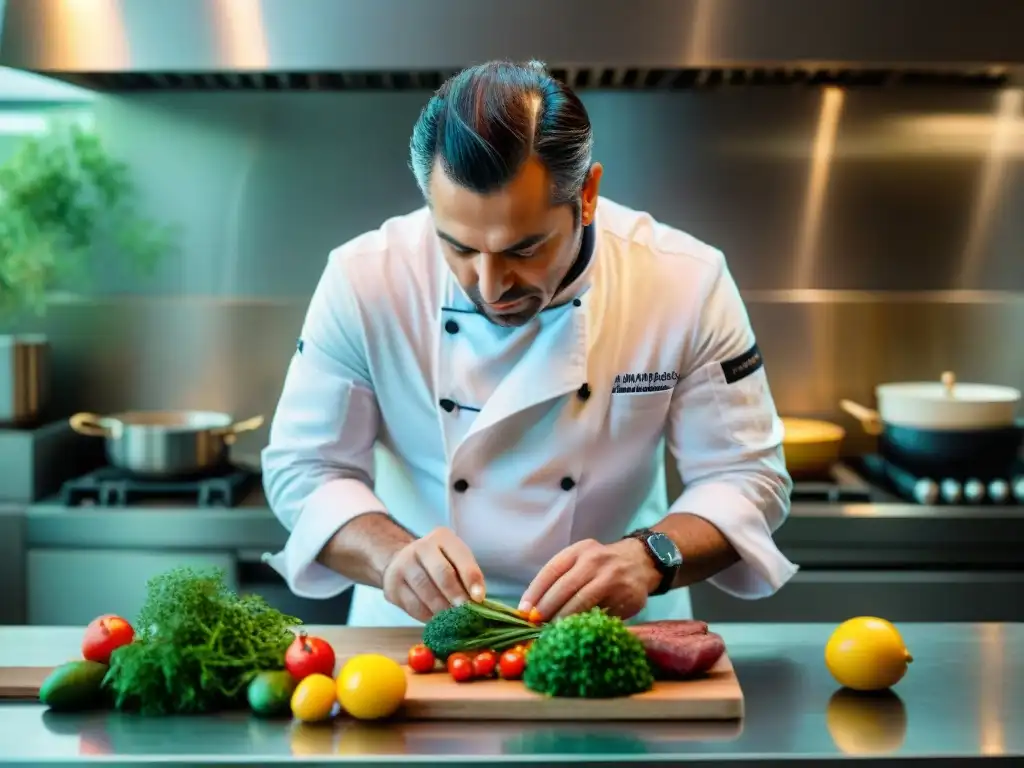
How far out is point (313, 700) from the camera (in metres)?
1.40

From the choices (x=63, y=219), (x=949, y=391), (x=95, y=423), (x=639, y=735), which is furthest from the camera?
(x=63, y=219)

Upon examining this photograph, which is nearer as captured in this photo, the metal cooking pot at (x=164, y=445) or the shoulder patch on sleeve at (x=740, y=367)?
the shoulder patch on sleeve at (x=740, y=367)

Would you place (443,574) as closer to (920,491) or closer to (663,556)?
(663,556)

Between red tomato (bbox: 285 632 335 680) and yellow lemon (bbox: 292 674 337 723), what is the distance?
0.15 ft

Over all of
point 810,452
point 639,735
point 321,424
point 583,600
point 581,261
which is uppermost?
point 581,261

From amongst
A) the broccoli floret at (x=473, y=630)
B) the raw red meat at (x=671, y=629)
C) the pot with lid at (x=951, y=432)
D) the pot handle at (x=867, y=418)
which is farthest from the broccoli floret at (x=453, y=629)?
the pot handle at (x=867, y=418)

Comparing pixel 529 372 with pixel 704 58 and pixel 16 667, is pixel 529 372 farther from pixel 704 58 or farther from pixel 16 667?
pixel 704 58

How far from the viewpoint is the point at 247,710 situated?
4.77 feet

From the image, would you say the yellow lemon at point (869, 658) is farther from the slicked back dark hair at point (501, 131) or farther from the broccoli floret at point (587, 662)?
the slicked back dark hair at point (501, 131)

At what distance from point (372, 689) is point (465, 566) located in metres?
0.30

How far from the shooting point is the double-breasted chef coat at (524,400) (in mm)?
1936

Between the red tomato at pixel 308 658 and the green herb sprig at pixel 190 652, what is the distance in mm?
21

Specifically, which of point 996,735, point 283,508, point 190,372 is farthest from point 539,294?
point 190,372

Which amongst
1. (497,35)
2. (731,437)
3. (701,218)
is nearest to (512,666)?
(731,437)
